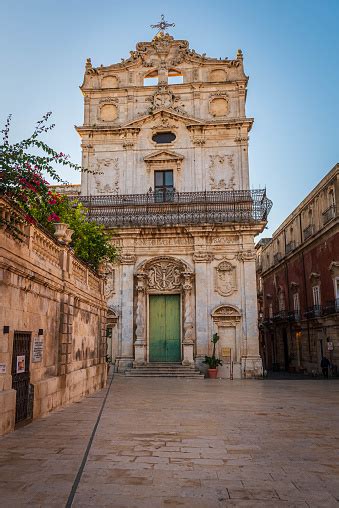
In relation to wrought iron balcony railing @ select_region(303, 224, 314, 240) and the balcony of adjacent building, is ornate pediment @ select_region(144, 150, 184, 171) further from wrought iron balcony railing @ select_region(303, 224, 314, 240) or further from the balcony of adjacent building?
the balcony of adjacent building

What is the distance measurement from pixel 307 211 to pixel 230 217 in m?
10.0

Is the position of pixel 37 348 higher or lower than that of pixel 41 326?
lower

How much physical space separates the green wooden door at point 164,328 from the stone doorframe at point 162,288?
0.40 m

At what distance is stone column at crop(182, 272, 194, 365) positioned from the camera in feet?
74.4

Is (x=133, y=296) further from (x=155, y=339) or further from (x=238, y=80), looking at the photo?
(x=238, y=80)

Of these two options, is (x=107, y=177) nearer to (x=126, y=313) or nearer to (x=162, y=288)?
(x=162, y=288)

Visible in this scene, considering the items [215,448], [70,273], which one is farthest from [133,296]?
[215,448]

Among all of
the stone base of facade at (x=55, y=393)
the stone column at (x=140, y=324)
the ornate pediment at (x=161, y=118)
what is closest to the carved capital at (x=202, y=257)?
the stone column at (x=140, y=324)

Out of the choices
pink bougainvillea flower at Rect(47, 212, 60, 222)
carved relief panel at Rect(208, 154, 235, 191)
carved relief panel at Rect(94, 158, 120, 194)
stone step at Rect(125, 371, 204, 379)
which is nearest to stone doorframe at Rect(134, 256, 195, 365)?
stone step at Rect(125, 371, 204, 379)

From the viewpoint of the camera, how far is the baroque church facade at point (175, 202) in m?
23.3

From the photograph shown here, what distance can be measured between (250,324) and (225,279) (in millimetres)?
2735

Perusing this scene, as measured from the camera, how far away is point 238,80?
26812mm

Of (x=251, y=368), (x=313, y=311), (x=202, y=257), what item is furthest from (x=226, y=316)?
(x=313, y=311)

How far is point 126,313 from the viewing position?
23.6 m
